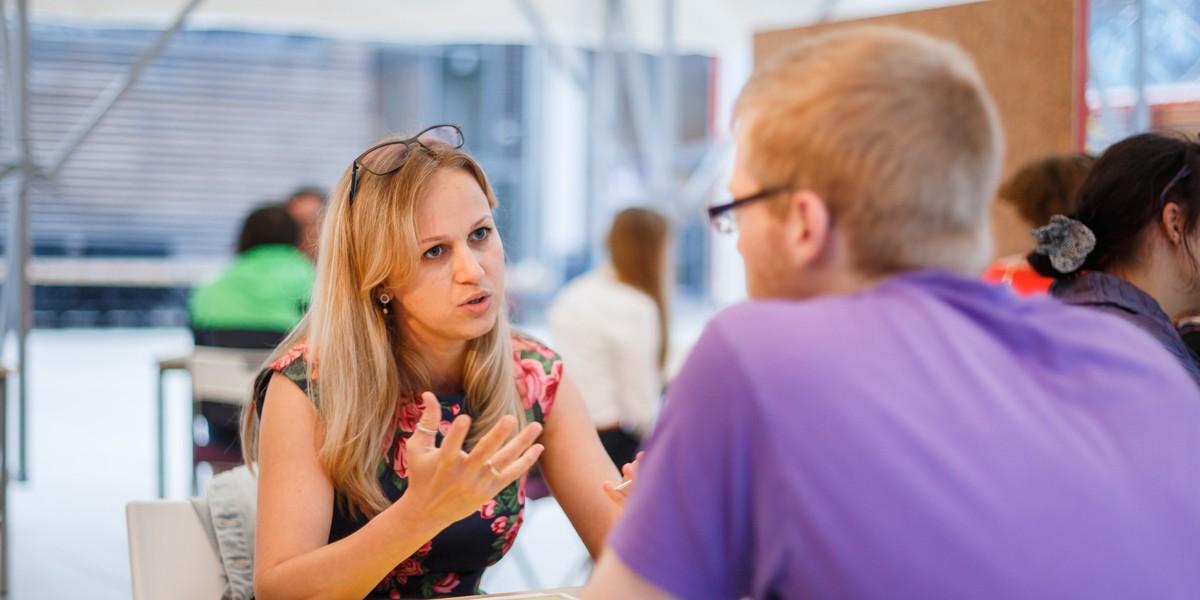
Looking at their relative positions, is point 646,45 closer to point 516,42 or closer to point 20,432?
point 20,432

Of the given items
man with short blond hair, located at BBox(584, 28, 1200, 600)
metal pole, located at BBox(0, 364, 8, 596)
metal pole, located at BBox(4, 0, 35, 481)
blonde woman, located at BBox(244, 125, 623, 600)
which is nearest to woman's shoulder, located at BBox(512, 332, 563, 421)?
blonde woman, located at BBox(244, 125, 623, 600)

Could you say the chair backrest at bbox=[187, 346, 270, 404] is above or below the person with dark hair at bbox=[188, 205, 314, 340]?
below

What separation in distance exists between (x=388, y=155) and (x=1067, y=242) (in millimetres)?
1190

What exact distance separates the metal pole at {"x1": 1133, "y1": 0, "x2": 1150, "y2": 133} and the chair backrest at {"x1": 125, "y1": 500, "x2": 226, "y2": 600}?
3.24 metres

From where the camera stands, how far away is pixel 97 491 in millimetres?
4695

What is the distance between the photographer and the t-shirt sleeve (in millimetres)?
746

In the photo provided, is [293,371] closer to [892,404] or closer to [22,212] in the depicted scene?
[892,404]

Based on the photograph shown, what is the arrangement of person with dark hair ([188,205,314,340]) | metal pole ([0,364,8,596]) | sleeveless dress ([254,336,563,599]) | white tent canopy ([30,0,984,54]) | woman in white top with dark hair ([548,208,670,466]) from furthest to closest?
white tent canopy ([30,0,984,54]) → person with dark hair ([188,205,314,340]) → woman in white top with dark hair ([548,208,670,466]) → metal pole ([0,364,8,596]) → sleeveless dress ([254,336,563,599])

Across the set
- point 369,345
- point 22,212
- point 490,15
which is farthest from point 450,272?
point 490,15

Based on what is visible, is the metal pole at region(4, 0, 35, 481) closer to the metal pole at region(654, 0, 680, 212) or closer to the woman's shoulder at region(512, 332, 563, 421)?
the metal pole at region(654, 0, 680, 212)

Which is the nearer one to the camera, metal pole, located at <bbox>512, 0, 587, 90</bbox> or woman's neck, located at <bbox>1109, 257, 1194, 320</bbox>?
woman's neck, located at <bbox>1109, 257, 1194, 320</bbox>

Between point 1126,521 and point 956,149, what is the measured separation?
1.00 ft

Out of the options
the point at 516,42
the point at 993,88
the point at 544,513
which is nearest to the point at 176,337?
the point at 516,42

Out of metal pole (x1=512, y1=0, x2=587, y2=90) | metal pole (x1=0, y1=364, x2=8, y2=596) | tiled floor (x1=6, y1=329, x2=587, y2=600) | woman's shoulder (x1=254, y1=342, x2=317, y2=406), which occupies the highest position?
metal pole (x1=512, y1=0, x2=587, y2=90)
